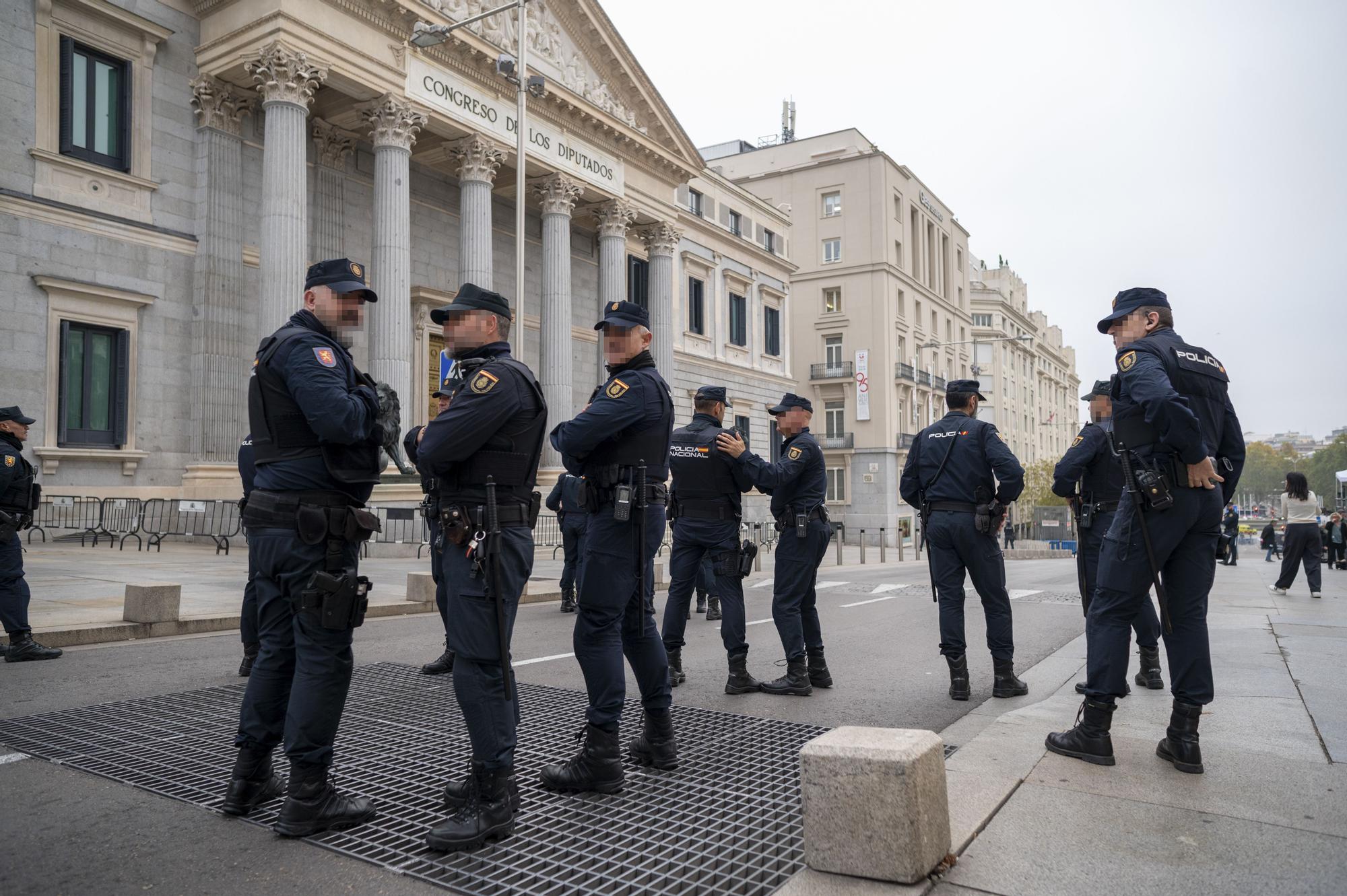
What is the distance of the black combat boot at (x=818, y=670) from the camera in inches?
260

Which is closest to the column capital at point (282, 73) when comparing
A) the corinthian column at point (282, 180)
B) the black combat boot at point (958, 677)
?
the corinthian column at point (282, 180)

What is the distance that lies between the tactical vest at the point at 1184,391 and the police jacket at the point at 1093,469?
2.18m

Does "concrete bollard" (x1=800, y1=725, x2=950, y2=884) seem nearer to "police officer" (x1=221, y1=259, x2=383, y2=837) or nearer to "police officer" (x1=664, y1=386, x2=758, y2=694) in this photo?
"police officer" (x1=221, y1=259, x2=383, y2=837)

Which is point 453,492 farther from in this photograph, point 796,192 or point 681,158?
point 796,192

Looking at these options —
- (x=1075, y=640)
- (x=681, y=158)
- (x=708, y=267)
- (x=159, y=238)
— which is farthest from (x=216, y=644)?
(x=708, y=267)

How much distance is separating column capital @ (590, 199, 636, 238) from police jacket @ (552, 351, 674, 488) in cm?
2774

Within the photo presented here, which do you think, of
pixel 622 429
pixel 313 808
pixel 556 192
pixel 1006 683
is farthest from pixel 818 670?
pixel 556 192

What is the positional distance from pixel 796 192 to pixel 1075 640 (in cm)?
5162

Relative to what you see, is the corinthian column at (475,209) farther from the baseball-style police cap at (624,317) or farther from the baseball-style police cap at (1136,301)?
the baseball-style police cap at (1136,301)

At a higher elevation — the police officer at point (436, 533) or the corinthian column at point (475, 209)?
the corinthian column at point (475, 209)

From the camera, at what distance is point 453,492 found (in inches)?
154

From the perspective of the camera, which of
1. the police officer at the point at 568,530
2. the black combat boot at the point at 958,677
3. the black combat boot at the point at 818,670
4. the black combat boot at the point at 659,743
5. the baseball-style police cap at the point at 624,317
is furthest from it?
the black combat boot at the point at 818,670

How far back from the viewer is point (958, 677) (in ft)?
20.5

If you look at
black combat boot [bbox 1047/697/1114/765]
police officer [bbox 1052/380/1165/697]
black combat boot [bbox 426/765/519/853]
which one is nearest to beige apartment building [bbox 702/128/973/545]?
police officer [bbox 1052/380/1165/697]
